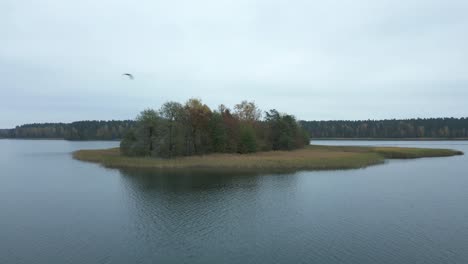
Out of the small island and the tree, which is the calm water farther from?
the tree

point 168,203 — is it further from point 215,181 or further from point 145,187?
point 215,181

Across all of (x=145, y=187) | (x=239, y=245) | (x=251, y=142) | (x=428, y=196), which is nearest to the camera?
(x=239, y=245)

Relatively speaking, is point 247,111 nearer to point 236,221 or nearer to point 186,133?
point 186,133

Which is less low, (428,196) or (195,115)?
(195,115)

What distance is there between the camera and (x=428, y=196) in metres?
35.8

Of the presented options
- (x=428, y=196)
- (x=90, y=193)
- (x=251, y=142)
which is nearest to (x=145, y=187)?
(x=90, y=193)

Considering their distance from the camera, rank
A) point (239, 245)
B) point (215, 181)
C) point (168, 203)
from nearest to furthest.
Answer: point (239, 245)
point (168, 203)
point (215, 181)

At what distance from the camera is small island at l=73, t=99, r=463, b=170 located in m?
63.8

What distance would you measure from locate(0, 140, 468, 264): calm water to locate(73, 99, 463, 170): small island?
16.3 metres

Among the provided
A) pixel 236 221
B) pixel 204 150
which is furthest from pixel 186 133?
pixel 236 221

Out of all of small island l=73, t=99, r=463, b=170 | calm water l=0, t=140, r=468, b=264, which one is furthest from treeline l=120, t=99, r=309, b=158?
calm water l=0, t=140, r=468, b=264

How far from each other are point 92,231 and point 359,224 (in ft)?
66.0

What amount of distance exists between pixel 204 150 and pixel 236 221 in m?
52.2

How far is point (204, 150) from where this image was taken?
7856cm
